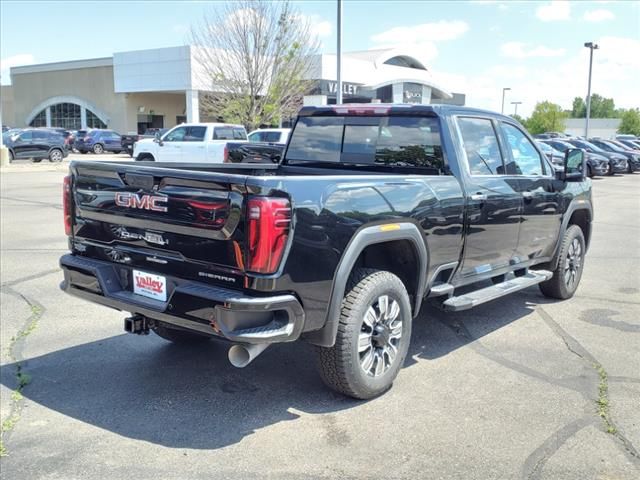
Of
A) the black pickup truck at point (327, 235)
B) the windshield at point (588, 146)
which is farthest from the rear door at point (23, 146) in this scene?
the black pickup truck at point (327, 235)

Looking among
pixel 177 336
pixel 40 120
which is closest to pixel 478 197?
pixel 177 336

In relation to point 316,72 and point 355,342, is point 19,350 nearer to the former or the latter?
point 355,342

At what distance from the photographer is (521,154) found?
6266mm

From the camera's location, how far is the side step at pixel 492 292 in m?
5.02

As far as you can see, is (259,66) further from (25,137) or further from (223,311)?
(223,311)

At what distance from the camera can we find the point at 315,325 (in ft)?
12.8

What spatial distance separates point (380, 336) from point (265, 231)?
1.31 metres

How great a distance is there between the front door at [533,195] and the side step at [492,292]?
0.19m

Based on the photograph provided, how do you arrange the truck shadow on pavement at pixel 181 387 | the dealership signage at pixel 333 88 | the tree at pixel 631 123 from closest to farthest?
the truck shadow on pavement at pixel 181 387 < the dealership signage at pixel 333 88 < the tree at pixel 631 123

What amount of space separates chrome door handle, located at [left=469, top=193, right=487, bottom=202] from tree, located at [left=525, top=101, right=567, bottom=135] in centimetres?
7538

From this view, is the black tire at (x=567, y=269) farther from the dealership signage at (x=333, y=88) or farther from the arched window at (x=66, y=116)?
the arched window at (x=66, y=116)

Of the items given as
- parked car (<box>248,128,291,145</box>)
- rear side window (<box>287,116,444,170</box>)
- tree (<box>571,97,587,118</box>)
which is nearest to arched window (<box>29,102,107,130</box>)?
parked car (<box>248,128,291,145</box>)

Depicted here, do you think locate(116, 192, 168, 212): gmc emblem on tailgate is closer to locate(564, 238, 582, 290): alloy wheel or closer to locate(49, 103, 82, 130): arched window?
locate(564, 238, 582, 290): alloy wheel

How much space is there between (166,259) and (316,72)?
1626 inches
